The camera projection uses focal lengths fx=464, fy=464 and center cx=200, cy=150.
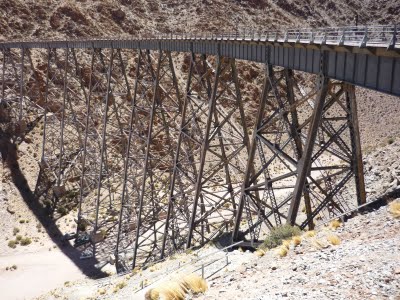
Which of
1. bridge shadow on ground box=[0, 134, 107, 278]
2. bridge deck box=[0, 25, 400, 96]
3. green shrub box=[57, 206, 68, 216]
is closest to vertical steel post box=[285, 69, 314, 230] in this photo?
bridge deck box=[0, 25, 400, 96]

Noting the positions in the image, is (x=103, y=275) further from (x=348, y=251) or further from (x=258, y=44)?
(x=348, y=251)

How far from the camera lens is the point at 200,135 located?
20031 millimetres

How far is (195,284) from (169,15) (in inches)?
2073

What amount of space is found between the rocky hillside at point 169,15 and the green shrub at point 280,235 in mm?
40352

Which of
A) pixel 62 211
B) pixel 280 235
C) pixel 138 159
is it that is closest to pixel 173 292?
pixel 280 235

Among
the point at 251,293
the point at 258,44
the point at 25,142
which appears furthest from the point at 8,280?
the point at 251,293

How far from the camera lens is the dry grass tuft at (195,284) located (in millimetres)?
9930

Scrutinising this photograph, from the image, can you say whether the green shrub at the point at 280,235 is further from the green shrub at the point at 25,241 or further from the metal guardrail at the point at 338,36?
the green shrub at the point at 25,241

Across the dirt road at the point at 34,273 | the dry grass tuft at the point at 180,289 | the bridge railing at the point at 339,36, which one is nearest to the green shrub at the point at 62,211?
the dirt road at the point at 34,273

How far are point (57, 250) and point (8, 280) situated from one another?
3592 mm

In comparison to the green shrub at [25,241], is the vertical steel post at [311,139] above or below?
above

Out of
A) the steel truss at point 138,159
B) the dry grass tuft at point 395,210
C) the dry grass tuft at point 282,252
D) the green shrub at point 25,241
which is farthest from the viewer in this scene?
the green shrub at point 25,241

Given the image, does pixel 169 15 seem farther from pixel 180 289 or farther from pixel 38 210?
pixel 180 289

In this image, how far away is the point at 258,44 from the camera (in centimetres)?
1498
